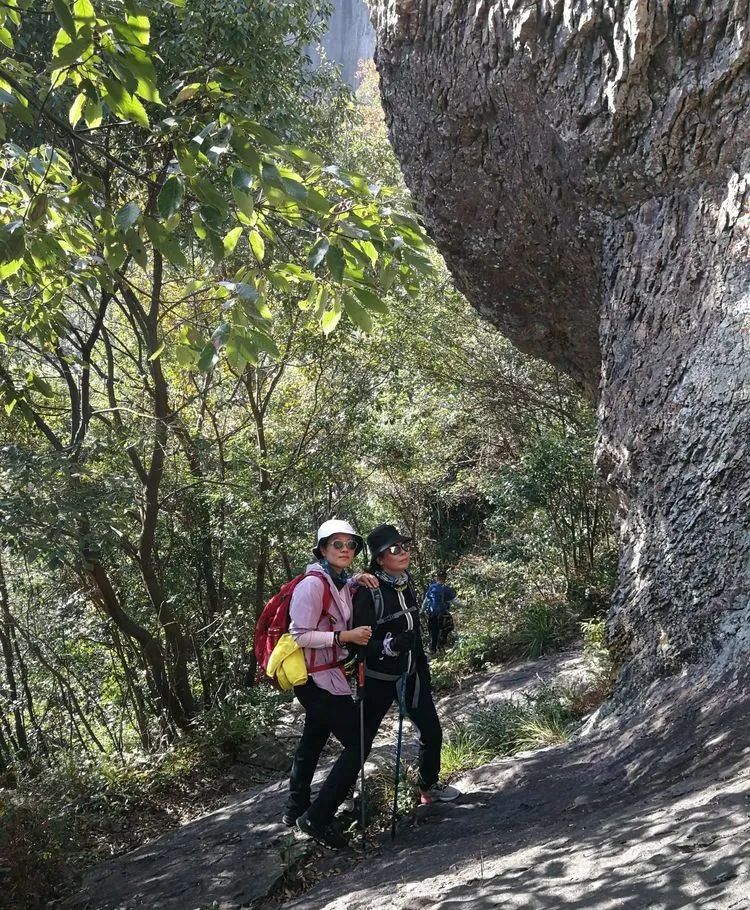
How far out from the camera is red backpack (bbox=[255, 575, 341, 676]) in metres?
4.91

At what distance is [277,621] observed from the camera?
16.3 feet

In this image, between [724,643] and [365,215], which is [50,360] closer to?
[365,215]

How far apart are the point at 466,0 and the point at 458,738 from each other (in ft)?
19.4

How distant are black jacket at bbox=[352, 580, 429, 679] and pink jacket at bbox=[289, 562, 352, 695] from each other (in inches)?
3.7

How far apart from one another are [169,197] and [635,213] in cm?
417

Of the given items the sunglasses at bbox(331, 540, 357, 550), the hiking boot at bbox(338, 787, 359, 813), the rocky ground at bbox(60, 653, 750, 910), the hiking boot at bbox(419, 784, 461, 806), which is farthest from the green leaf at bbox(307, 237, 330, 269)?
the hiking boot at bbox(338, 787, 359, 813)

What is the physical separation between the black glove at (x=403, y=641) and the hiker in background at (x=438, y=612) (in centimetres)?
922

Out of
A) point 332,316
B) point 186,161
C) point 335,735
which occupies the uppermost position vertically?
point 186,161

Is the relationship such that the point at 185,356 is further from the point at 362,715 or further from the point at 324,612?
the point at 362,715

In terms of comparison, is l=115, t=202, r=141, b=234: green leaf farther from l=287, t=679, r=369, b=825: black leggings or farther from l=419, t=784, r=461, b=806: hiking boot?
l=419, t=784, r=461, b=806: hiking boot

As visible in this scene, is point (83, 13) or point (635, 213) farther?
point (635, 213)

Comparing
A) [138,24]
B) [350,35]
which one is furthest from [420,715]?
[350,35]

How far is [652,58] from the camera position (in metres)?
5.53

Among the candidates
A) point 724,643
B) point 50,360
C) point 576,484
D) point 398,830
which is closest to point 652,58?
point 724,643
